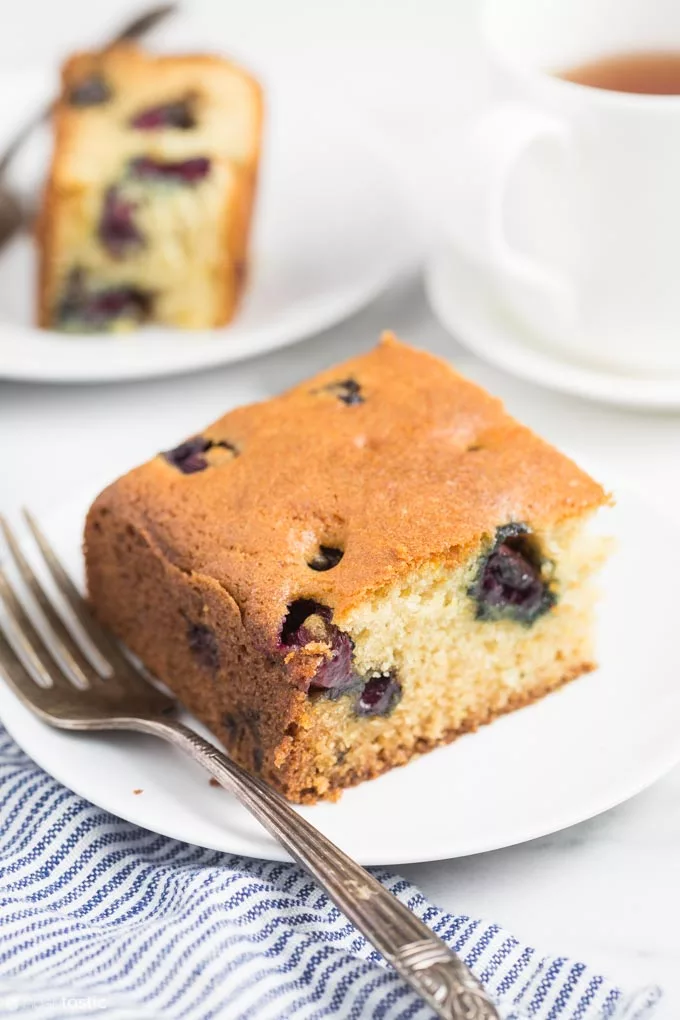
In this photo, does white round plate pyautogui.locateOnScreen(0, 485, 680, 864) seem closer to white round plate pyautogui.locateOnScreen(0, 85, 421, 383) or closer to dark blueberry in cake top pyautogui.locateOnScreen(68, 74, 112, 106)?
white round plate pyautogui.locateOnScreen(0, 85, 421, 383)

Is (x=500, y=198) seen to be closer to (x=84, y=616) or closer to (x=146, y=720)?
(x=84, y=616)

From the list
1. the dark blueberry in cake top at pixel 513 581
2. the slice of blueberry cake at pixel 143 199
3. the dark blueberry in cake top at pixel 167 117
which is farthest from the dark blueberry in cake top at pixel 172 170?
the dark blueberry in cake top at pixel 513 581

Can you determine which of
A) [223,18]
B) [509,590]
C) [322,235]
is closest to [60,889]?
[509,590]

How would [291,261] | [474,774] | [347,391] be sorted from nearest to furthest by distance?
1. [474,774]
2. [347,391]
3. [291,261]

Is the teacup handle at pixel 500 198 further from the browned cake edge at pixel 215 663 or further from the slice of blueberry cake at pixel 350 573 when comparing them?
the browned cake edge at pixel 215 663

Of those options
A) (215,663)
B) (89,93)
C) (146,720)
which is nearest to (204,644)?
(215,663)

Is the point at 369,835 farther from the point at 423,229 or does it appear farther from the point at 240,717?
the point at 423,229

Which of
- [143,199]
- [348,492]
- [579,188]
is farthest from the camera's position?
[143,199]

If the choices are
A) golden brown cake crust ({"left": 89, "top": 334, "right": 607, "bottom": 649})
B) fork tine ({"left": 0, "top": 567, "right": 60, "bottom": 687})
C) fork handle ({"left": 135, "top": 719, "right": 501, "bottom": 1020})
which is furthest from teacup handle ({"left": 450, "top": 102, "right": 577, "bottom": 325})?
fork handle ({"left": 135, "top": 719, "right": 501, "bottom": 1020})
